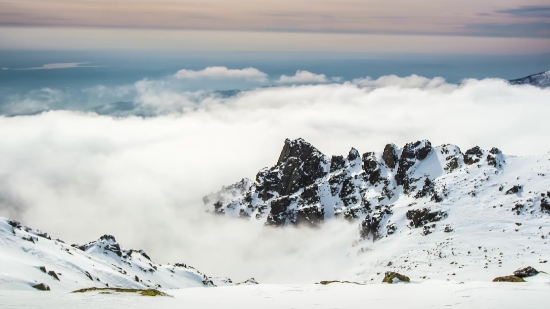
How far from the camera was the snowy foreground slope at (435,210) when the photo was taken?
83.6m

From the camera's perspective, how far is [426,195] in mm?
117438

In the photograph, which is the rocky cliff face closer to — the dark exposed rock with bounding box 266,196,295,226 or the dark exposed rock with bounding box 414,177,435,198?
the dark exposed rock with bounding box 266,196,295,226

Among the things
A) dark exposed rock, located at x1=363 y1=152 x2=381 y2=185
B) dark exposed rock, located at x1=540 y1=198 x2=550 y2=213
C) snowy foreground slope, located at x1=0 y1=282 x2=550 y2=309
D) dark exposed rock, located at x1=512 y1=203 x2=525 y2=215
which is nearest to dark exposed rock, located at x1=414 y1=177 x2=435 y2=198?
dark exposed rock, located at x1=512 y1=203 x2=525 y2=215

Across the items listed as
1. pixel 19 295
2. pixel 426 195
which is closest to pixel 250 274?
pixel 426 195

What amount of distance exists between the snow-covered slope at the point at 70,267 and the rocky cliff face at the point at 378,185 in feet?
169

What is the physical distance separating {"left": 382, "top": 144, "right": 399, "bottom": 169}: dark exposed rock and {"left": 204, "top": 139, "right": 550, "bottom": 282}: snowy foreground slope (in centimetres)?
33

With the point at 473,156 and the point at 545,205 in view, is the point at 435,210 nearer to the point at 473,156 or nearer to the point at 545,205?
the point at 545,205

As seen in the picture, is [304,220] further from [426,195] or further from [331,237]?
[426,195]

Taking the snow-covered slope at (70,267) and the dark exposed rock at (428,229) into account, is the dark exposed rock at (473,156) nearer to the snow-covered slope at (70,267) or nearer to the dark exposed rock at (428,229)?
the dark exposed rock at (428,229)

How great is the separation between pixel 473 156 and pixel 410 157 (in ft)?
73.3

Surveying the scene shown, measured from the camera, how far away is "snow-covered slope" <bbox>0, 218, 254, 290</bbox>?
49522 millimetres

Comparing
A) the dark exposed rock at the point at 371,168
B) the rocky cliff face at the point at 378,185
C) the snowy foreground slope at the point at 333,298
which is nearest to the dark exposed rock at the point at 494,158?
the rocky cliff face at the point at 378,185

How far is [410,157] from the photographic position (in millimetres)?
137625

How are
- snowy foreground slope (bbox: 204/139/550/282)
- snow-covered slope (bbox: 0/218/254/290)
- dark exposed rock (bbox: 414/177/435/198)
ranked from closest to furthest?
snow-covered slope (bbox: 0/218/254/290), snowy foreground slope (bbox: 204/139/550/282), dark exposed rock (bbox: 414/177/435/198)
